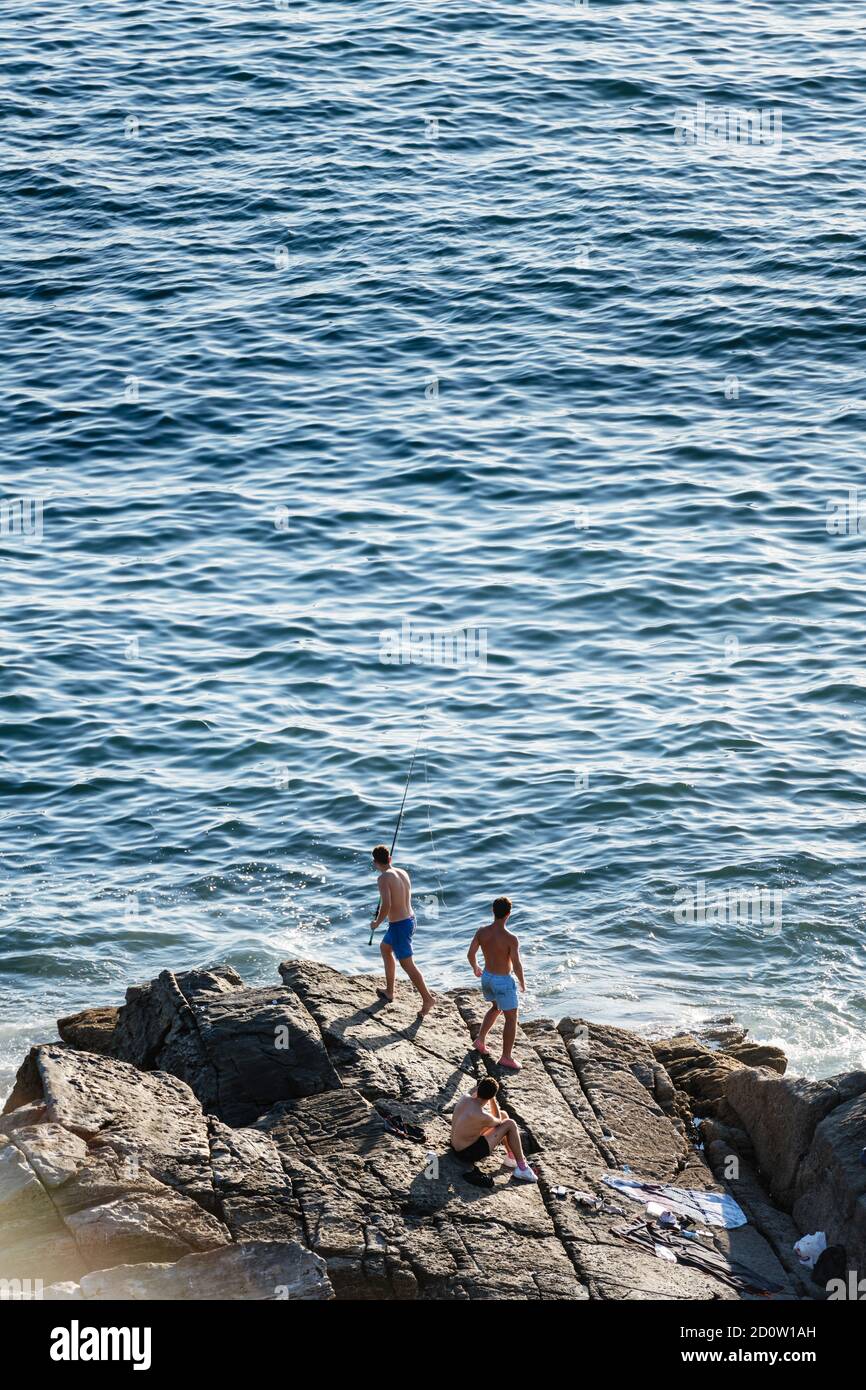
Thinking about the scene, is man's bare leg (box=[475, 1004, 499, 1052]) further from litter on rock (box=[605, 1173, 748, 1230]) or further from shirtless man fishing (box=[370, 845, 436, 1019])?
litter on rock (box=[605, 1173, 748, 1230])

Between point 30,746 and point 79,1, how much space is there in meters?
33.0

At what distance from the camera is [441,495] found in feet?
93.2

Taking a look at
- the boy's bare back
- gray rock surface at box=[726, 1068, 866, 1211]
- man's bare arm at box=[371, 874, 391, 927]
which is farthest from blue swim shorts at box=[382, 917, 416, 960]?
gray rock surface at box=[726, 1068, 866, 1211]

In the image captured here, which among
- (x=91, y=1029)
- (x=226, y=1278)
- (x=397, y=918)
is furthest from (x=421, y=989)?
(x=226, y=1278)

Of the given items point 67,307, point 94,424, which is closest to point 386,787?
point 94,424

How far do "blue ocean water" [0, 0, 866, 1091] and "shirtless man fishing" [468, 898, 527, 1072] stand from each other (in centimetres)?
357

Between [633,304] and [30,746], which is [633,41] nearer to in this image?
[633,304]

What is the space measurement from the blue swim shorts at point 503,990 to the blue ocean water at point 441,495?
3674 millimetres

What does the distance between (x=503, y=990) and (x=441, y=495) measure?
51.1 feet

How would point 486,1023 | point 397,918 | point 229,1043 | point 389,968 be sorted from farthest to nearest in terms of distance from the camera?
point 397,918 < point 389,968 < point 486,1023 < point 229,1043

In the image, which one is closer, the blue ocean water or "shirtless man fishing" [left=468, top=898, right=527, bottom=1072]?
"shirtless man fishing" [left=468, top=898, right=527, bottom=1072]

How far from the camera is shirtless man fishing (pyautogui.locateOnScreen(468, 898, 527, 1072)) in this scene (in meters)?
14.0

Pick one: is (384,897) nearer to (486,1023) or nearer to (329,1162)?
(486,1023)

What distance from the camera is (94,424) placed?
31.2 m
